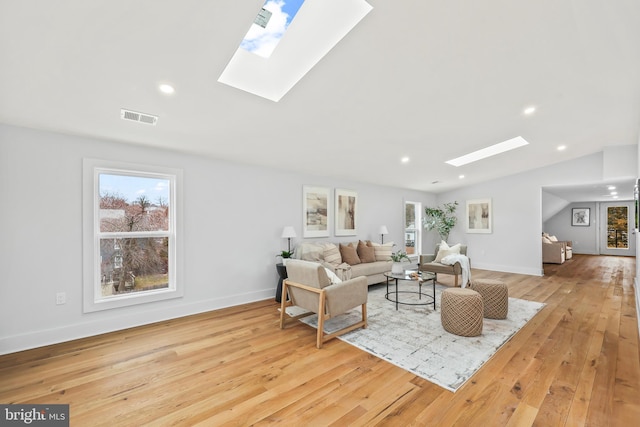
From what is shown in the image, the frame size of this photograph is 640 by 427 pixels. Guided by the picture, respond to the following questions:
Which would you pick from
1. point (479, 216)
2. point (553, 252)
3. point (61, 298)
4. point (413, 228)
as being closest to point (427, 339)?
point (61, 298)

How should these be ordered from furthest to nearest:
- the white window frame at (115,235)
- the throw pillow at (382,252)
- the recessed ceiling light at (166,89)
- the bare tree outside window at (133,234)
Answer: the throw pillow at (382,252) → the bare tree outside window at (133,234) → the white window frame at (115,235) → the recessed ceiling light at (166,89)

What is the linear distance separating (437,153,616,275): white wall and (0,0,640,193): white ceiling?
6.46 ft

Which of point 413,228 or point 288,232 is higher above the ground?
point 288,232

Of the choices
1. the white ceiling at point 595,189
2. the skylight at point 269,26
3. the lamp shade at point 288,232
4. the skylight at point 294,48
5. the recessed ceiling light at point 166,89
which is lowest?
the lamp shade at point 288,232

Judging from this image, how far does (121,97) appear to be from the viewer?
2385 mm

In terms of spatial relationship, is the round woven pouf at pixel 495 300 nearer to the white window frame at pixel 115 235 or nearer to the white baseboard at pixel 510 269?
the white baseboard at pixel 510 269

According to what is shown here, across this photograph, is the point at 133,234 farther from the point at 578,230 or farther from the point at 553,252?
the point at 578,230

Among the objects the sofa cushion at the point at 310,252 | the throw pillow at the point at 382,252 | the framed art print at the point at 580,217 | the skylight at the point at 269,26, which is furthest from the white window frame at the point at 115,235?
the framed art print at the point at 580,217

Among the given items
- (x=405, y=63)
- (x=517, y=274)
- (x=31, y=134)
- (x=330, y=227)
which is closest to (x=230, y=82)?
(x=405, y=63)

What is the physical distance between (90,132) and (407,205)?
688 cm

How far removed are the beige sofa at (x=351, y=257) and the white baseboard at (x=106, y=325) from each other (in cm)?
121

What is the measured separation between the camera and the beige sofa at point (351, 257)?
455 centimetres

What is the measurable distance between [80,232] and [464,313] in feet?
14.4

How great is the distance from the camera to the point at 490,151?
5.24 m
